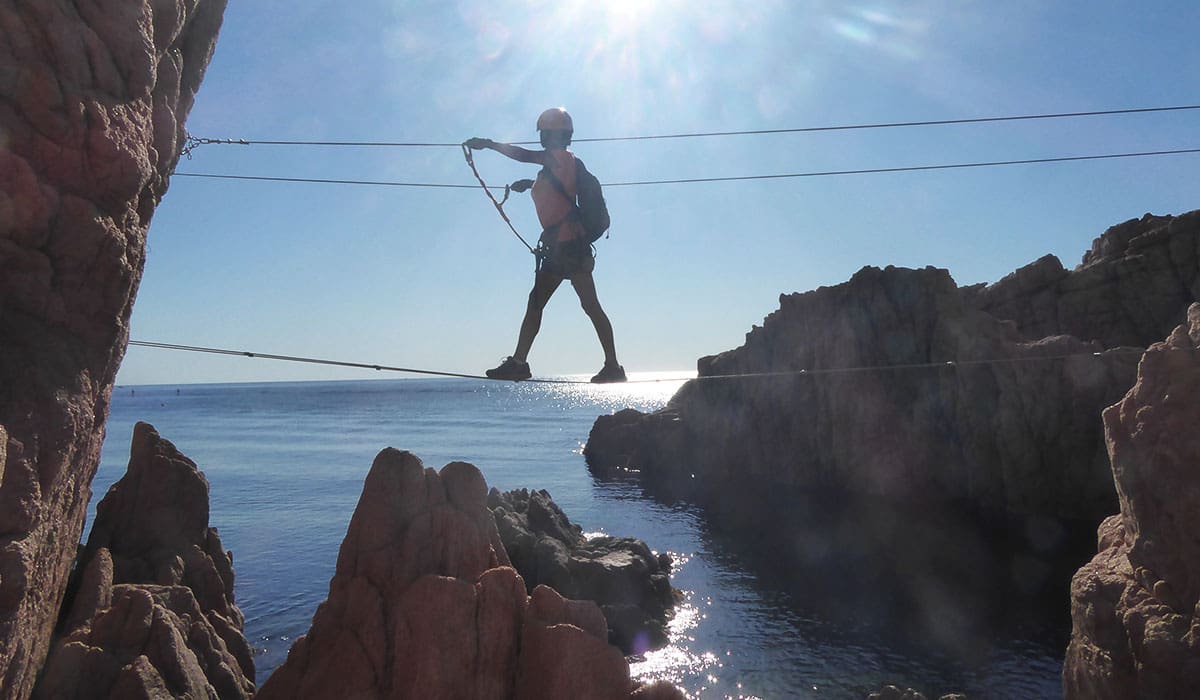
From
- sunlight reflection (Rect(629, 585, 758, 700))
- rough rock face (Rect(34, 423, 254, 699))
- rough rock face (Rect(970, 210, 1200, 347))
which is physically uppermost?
rough rock face (Rect(970, 210, 1200, 347))

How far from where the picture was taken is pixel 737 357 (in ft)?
179

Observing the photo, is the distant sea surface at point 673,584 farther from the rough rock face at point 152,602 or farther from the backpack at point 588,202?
the rough rock face at point 152,602

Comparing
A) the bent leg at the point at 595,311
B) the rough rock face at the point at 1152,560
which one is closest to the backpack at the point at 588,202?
the bent leg at the point at 595,311

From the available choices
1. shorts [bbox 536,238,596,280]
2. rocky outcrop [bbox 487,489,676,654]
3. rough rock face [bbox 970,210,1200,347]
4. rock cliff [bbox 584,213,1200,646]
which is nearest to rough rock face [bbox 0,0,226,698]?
shorts [bbox 536,238,596,280]

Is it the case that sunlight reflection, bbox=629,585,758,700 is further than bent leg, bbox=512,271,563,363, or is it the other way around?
sunlight reflection, bbox=629,585,758,700

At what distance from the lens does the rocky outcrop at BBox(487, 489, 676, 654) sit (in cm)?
2467

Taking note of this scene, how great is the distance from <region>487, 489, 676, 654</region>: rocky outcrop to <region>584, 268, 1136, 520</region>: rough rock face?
947 cm

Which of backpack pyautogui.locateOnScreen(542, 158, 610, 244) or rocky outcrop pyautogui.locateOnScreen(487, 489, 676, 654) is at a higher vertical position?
backpack pyautogui.locateOnScreen(542, 158, 610, 244)

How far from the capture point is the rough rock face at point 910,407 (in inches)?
1375

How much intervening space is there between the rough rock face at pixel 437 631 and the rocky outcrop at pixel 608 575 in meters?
11.4

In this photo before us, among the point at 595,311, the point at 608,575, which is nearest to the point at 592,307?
the point at 595,311

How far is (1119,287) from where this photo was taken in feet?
128

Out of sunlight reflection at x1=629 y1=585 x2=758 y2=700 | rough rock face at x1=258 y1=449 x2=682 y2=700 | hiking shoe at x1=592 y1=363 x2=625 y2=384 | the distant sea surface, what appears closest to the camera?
hiking shoe at x1=592 y1=363 x2=625 y2=384

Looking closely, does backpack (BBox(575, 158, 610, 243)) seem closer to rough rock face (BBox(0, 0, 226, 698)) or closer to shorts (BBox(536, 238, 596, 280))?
shorts (BBox(536, 238, 596, 280))
